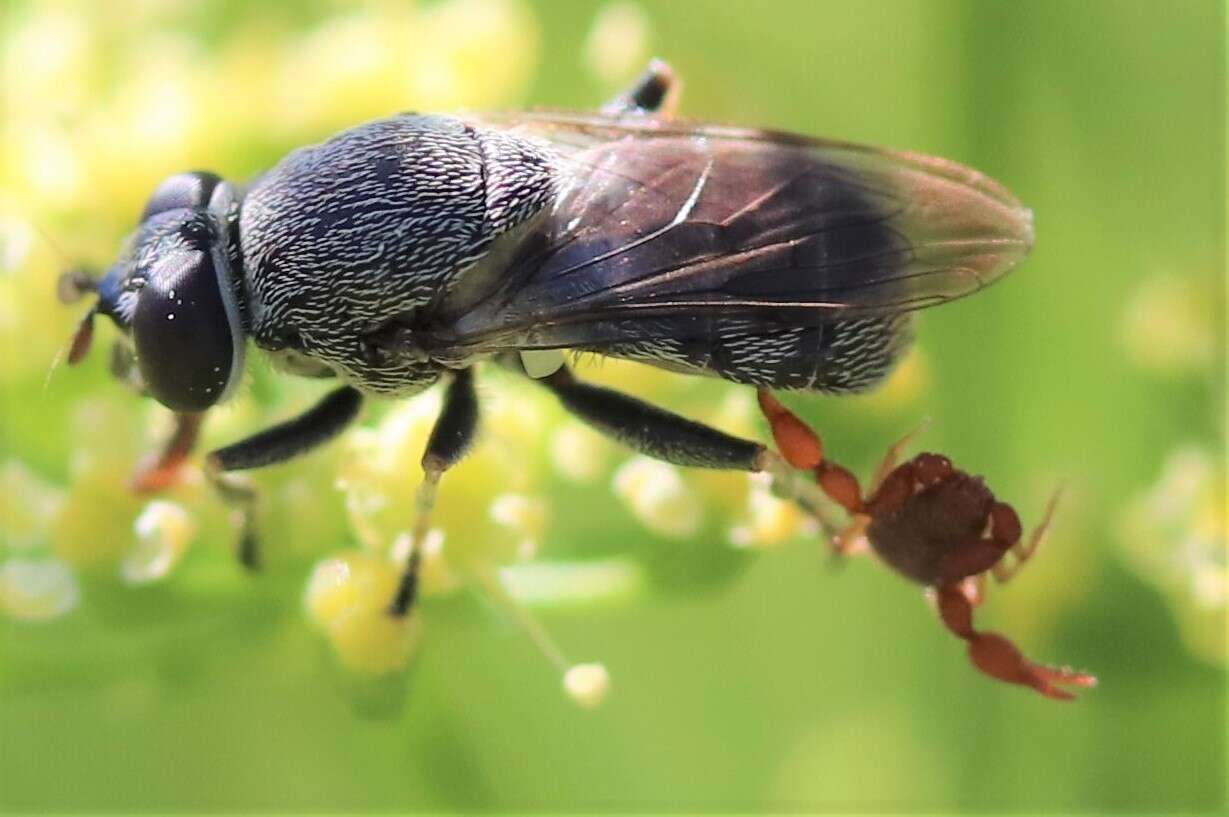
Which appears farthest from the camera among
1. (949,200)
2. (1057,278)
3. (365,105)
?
(1057,278)

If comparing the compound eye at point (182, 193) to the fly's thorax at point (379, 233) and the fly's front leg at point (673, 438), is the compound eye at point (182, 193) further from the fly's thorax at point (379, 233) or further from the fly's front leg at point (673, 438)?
the fly's front leg at point (673, 438)

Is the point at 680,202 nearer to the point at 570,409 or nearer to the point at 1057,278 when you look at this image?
the point at 570,409

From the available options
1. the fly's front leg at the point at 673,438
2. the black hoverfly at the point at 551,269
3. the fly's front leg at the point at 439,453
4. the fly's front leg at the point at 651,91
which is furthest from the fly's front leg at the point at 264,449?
the fly's front leg at the point at 651,91

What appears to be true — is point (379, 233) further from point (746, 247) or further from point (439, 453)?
point (746, 247)

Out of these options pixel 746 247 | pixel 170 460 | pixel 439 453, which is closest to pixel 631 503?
pixel 439 453

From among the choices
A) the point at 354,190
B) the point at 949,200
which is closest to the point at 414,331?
the point at 354,190
